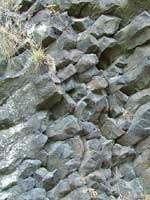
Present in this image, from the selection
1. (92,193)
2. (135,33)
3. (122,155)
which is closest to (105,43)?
(135,33)

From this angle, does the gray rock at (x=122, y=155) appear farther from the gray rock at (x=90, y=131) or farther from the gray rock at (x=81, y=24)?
the gray rock at (x=81, y=24)

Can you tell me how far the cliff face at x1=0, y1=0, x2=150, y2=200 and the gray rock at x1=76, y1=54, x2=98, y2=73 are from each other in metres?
0.01

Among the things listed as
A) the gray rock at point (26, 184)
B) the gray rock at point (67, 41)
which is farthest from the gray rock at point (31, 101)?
the gray rock at point (26, 184)

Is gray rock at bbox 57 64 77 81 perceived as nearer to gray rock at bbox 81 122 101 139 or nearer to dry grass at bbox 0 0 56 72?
dry grass at bbox 0 0 56 72

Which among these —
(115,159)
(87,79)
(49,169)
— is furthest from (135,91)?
(49,169)

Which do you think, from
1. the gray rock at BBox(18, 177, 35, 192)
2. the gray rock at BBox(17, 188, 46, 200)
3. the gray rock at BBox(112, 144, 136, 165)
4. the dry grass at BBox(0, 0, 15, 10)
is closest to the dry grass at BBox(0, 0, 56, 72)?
the dry grass at BBox(0, 0, 15, 10)

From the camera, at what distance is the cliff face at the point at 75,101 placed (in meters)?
4.85

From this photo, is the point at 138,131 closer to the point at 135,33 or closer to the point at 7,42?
the point at 135,33

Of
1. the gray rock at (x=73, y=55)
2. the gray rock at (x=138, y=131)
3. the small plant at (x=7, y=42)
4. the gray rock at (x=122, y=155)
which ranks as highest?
the small plant at (x=7, y=42)

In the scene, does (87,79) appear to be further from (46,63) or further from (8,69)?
(8,69)

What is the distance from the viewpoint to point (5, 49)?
5883mm

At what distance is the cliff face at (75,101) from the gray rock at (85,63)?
13 millimetres

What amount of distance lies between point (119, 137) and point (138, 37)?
1370 mm

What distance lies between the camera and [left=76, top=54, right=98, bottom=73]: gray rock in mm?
5688
